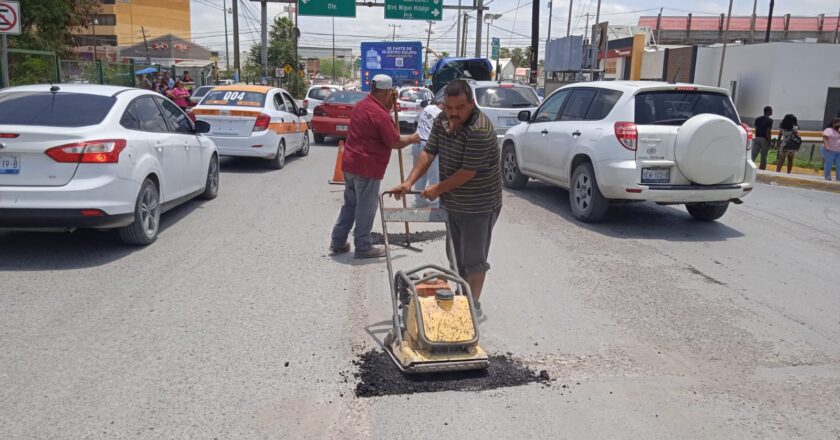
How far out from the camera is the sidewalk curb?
44.0 ft

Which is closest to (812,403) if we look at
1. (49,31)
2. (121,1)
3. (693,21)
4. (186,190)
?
(186,190)

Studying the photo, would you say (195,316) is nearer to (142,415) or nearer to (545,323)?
(142,415)

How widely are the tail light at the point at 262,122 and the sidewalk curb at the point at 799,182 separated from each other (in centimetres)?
1030

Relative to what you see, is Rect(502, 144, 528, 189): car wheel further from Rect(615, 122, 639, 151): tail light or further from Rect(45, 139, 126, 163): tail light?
Rect(45, 139, 126, 163): tail light

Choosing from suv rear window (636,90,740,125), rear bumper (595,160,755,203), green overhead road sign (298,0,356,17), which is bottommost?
rear bumper (595,160,755,203)

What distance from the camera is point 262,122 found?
1290 centimetres

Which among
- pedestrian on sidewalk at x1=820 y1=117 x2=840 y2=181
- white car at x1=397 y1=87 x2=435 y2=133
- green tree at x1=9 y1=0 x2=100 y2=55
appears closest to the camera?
pedestrian on sidewalk at x1=820 y1=117 x2=840 y2=181

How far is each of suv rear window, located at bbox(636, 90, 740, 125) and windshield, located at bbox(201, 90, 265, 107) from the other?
24.7 feet

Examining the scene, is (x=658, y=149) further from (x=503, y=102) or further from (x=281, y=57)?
(x=281, y=57)

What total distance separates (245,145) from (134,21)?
79109mm

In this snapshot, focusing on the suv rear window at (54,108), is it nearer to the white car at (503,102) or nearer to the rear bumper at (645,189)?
the rear bumper at (645,189)

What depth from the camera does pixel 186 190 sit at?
8570mm

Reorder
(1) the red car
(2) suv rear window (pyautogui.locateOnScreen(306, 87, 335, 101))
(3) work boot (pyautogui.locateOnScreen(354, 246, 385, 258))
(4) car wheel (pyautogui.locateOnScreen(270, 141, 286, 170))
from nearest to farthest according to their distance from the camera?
(3) work boot (pyautogui.locateOnScreen(354, 246, 385, 258)) < (4) car wheel (pyautogui.locateOnScreen(270, 141, 286, 170)) < (1) the red car < (2) suv rear window (pyautogui.locateOnScreen(306, 87, 335, 101))

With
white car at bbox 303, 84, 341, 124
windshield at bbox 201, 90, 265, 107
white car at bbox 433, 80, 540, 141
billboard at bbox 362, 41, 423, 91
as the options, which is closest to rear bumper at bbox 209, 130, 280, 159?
windshield at bbox 201, 90, 265, 107
